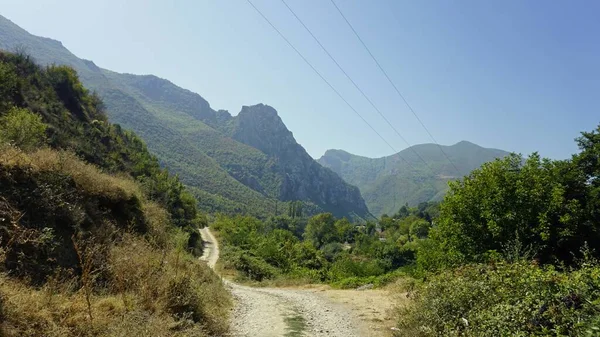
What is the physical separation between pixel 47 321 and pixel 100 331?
86 cm

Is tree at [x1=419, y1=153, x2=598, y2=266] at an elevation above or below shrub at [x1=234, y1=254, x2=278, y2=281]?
above

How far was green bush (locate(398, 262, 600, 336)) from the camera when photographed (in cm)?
571

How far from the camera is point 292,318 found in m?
13.1

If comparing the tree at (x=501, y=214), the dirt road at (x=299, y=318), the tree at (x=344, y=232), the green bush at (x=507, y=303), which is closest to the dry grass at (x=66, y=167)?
the dirt road at (x=299, y=318)

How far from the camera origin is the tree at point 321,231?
361ft

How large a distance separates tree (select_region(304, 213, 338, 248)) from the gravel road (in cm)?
9095

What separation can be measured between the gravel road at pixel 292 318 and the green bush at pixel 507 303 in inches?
97.7

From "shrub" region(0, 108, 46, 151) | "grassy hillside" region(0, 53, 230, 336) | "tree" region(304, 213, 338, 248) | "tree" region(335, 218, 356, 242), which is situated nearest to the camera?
"grassy hillside" region(0, 53, 230, 336)

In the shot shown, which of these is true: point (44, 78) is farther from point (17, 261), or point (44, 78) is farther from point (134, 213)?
point (17, 261)

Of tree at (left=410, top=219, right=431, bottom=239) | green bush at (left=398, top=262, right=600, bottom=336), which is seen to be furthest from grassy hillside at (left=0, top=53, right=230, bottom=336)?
tree at (left=410, top=219, right=431, bottom=239)

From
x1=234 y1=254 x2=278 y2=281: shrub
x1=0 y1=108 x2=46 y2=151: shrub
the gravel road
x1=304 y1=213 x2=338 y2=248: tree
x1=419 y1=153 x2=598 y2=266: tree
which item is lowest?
x1=304 y1=213 x2=338 y2=248: tree

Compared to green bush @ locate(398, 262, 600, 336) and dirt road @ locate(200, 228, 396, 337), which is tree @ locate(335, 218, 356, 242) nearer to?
dirt road @ locate(200, 228, 396, 337)

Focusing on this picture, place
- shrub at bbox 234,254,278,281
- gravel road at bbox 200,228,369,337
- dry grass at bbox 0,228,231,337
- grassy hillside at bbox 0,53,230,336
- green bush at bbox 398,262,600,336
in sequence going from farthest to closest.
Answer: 1. shrub at bbox 234,254,278,281
2. gravel road at bbox 200,228,369,337
3. grassy hillside at bbox 0,53,230,336
4. green bush at bbox 398,262,600,336
5. dry grass at bbox 0,228,231,337

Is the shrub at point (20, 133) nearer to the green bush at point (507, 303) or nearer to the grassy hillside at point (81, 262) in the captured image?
the grassy hillside at point (81, 262)
